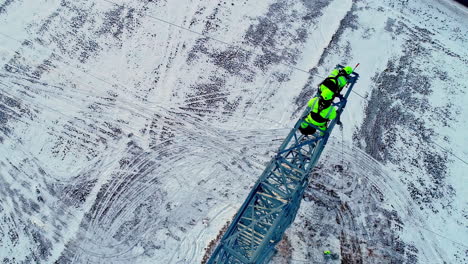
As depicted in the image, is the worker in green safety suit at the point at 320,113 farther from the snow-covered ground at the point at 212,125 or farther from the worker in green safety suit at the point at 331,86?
the snow-covered ground at the point at 212,125

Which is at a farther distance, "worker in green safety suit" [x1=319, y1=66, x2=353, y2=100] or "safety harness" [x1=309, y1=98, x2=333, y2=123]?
"safety harness" [x1=309, y1=98, x2=333, y2=123]

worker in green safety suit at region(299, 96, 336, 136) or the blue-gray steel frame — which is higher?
worker in green safety suit at region(299, 96, 336, 136)

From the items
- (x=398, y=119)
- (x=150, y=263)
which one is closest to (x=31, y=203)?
(x=150, y=263)

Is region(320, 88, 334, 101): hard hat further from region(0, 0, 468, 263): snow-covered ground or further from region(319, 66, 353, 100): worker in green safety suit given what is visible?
region(0, 0, 468, 263): snow-covered ground

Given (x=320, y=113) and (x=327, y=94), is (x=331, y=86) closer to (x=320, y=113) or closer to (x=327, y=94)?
(x=327, y=94)

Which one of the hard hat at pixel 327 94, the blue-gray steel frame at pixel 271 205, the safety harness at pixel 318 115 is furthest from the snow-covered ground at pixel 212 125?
the hard hat at pixel 327 94

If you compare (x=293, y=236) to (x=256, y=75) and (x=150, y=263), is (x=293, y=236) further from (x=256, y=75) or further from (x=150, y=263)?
(x=256, y=75)

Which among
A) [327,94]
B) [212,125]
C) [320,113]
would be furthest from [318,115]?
[212,125]

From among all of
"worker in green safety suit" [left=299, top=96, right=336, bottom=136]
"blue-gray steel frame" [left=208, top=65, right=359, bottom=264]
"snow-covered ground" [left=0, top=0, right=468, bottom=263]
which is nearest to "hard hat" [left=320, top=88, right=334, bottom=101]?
"worker in green safety suit" [left=299, top=96, right=336, bottom=136]
